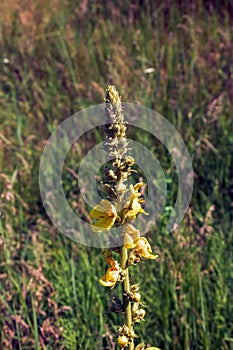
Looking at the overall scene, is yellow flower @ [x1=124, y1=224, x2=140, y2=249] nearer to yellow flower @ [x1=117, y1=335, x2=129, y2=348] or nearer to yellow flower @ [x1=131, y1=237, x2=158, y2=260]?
yellow flower @ [x1=131, y1=237, x2=158, y2=260]

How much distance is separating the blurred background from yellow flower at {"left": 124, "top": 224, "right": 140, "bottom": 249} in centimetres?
87

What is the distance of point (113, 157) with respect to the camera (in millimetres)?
1592

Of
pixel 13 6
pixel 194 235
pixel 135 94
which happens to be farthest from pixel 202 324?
pixel 13 6

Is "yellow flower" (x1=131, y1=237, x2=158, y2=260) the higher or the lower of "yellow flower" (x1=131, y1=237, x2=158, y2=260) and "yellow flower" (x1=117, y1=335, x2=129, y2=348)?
the higher

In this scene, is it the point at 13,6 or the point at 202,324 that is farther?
the point at 13,6

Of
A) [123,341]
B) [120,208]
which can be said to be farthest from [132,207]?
[123,341]

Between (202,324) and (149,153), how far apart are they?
1388 millimetres

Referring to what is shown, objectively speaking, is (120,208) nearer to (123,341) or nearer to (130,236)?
(130,236)

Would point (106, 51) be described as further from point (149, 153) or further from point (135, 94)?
point (149, 153)

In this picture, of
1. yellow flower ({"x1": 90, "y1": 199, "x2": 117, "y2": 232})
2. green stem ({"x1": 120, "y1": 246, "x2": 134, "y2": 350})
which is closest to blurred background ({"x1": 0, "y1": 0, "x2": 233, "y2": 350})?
green stem ({"x1": 120, "y1": 246, "x2": 134, "y2": 350})

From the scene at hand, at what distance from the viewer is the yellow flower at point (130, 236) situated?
1.62m

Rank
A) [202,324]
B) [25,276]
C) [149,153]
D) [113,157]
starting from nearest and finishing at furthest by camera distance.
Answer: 1. [113,157]
2. [202,324]
3. [25,276]
4. [149,153]

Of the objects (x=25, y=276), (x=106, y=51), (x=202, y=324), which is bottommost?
(x=202, y=324)

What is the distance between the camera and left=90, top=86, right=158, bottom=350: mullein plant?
1587mm
